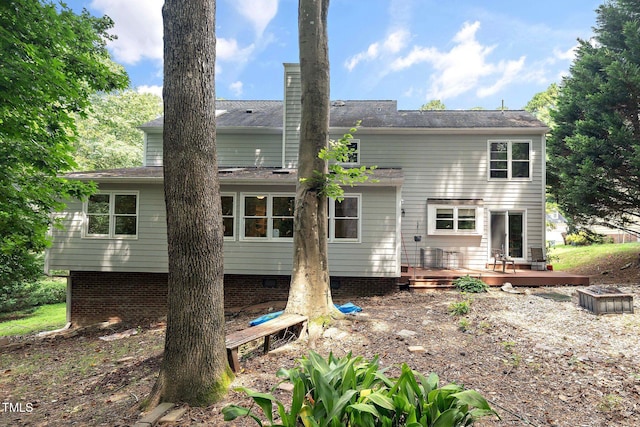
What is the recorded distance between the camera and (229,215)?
976 centimetres

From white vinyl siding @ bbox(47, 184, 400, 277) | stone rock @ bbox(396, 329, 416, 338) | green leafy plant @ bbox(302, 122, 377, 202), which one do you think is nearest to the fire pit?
stone rock @ bbox(396, 329, 416, 338)

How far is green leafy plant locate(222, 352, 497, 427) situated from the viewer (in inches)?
82.6

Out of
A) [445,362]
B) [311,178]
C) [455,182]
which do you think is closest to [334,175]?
[311,178]

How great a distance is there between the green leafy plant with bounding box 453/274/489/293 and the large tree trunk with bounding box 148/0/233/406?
24.4 ft

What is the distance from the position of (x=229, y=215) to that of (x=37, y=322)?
1122cm

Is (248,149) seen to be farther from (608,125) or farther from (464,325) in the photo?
(608,125)

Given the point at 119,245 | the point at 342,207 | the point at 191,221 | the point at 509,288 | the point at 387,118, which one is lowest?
the point at 509,288

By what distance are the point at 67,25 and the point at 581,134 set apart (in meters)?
15.0

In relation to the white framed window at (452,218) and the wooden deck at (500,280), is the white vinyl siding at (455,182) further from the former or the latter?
the wooden deck at (500,280)

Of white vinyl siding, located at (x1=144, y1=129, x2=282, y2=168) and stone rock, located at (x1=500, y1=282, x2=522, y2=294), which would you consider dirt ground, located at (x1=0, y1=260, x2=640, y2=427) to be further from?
white vinyl siding, located at (x1=144, y1=129, x2=282, y2=168)

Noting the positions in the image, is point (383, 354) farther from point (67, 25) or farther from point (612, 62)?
point (612, 62)

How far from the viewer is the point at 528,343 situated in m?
4.95

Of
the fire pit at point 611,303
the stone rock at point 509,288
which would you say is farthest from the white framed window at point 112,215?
the fire pit at point 611,303

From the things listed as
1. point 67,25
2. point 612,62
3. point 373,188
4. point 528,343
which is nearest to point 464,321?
point 528,343
